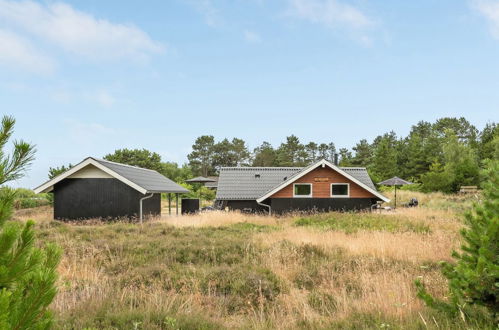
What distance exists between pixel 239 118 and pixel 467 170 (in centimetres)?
2525

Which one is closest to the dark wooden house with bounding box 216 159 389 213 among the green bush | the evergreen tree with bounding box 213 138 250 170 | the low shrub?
the low shrub

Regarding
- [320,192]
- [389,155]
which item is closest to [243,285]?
[320,192]

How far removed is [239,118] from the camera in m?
31.8

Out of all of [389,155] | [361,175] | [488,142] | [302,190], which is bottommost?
[302,190]

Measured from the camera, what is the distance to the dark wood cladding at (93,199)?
18.8 m

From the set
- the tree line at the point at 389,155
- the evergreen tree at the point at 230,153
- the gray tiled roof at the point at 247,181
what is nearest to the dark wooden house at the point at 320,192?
the gray tiled roof at the point at 247,181

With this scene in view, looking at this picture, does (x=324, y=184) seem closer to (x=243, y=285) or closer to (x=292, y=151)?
(x=243, y=285)

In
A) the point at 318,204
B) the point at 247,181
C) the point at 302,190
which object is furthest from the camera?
the point at 247,181

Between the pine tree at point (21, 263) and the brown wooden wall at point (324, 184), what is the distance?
20038 millimetres

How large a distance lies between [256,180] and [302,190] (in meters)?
3.97

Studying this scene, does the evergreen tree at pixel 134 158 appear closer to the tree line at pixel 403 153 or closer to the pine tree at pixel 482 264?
the tree line at pixel 403 153

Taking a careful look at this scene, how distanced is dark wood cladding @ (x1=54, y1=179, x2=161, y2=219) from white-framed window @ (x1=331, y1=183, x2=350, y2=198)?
1218 cm

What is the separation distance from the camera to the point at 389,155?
163 feet

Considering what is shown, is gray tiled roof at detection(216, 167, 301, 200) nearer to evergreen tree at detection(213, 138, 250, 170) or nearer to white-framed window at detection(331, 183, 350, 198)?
white-framed window at detection(331, 183, 350, 198)
